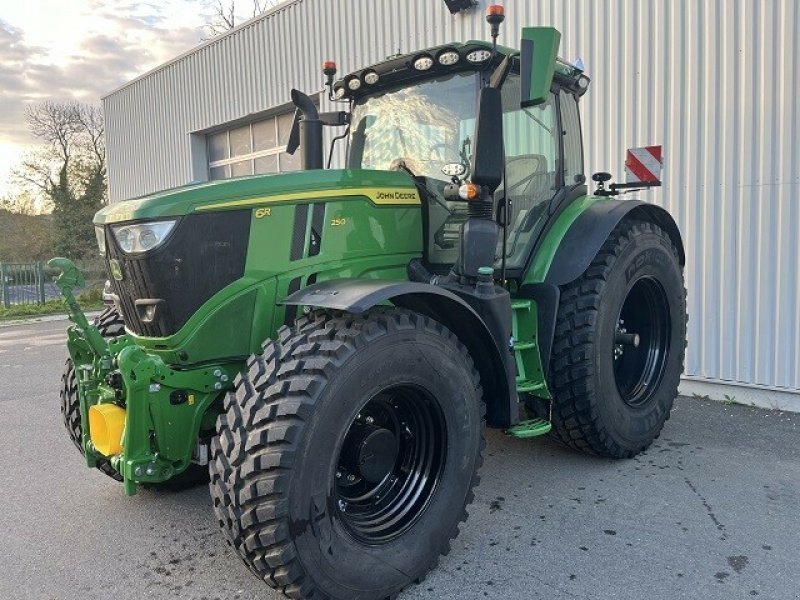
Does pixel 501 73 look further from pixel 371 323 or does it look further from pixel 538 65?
pixel 371 323

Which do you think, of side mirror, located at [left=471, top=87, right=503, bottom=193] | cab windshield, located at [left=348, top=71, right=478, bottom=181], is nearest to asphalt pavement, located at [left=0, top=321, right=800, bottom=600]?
side mirror, located at [left=471, top=87, right=503, bottom=193]

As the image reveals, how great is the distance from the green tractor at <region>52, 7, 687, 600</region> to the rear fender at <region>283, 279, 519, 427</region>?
0.01m

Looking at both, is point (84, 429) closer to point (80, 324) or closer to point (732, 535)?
point (80, 324)

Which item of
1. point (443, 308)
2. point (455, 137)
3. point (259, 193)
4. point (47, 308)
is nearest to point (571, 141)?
point (455, 137)

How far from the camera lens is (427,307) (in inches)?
127

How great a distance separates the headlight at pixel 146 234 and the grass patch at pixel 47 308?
1312 cm

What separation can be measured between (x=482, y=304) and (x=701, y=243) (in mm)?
3508

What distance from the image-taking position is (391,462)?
3008 mm

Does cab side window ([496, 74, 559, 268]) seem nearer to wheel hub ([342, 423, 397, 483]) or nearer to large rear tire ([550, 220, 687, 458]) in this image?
large rear tire ([550, 220, 687, 458])

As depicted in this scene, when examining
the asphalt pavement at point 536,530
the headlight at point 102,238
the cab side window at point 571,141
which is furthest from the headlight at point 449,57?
the asphalt pavement at point 536,530

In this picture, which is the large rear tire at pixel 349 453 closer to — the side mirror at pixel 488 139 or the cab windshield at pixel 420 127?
the side mirror at pixel 488 139

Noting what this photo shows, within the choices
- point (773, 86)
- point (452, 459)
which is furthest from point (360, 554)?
point (773, 86)

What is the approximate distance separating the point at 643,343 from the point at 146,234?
11.6 ft

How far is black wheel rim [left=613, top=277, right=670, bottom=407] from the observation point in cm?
474
